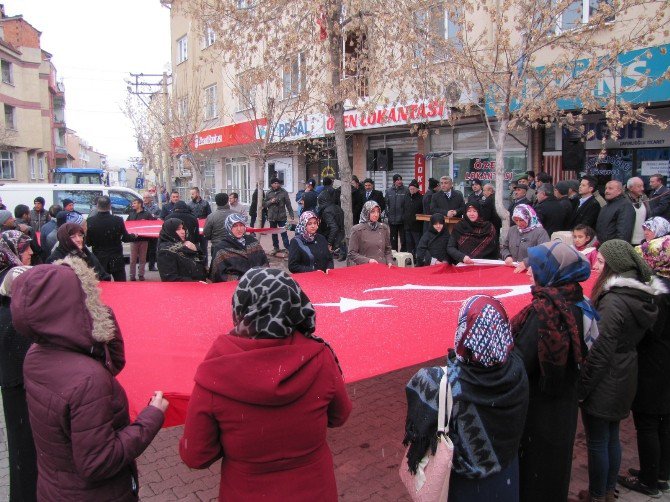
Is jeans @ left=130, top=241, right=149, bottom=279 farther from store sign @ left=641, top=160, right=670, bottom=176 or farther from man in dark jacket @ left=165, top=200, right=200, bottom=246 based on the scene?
store sign @ left=641, top=160, right=670, bottom=176

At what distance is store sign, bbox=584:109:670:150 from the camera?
12.1m

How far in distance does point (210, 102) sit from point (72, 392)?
26868mm

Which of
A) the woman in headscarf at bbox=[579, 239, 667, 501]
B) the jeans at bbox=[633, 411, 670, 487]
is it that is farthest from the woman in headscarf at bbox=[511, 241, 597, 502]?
the jeans at bbox=[633, 411, 670, 487]

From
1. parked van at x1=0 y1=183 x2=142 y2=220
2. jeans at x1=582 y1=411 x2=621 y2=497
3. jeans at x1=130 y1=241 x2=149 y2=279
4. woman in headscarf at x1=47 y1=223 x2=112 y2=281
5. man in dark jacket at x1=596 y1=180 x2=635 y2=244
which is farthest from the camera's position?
parked van at x1=0 y1=183 x2=142 y2=220

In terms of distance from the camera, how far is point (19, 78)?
43750 mm

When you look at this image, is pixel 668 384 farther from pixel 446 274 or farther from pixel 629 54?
pixel 629 54

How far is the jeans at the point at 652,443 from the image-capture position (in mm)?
3961

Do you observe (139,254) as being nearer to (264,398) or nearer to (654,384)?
(654,384)

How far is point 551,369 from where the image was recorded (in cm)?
297

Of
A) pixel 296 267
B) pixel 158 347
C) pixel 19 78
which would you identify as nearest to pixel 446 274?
pixel 296 267

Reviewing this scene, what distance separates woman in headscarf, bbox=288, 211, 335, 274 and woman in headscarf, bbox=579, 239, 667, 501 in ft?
11.4

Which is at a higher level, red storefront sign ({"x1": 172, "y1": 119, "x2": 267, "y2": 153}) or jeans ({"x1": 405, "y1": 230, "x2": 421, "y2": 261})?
red storefront sign ({"x1": 172, "y1": 119, "x2": 267, "y2": 153})

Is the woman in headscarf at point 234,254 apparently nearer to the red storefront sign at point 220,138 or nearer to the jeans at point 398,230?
the jeans at point 398,230

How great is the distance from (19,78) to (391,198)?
41138mm
